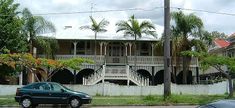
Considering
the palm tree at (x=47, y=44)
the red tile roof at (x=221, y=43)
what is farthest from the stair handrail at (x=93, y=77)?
the red tile roof at (x=221, y=43)

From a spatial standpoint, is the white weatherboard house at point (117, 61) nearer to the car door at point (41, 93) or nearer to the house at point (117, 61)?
the house at point (117, 61)

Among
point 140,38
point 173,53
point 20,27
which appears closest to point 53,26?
point 20,27

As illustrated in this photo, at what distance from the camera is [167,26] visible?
29031mm

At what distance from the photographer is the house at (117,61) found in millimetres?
43219

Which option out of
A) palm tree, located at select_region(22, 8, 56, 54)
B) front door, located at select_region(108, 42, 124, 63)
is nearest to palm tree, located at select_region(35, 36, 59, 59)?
palm tree, located at select_region(22, 8, 56, 54)

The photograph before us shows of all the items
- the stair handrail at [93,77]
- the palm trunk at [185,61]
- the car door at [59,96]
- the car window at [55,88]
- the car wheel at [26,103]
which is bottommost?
the car wheel at [26,103]

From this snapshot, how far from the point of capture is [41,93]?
85.3ft

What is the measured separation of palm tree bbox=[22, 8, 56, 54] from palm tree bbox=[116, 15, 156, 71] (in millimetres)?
6631

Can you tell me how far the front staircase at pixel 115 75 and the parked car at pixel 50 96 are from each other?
52.2 feet

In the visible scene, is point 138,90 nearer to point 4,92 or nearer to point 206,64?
point 206,64

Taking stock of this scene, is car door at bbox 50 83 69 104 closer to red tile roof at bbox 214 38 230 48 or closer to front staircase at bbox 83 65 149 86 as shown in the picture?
front staircase at bbox 83 65 149 86

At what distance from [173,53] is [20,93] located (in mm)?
20799

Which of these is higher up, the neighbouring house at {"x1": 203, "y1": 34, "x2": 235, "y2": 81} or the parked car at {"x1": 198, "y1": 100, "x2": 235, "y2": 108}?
the neighbouring house at {"x1": 203, "y1": 34, "x2": 235, "y2": 81}

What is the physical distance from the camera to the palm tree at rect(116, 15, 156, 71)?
4431cm
